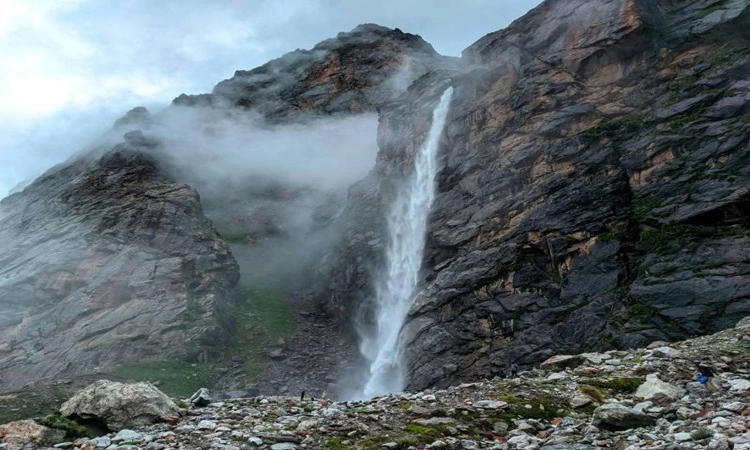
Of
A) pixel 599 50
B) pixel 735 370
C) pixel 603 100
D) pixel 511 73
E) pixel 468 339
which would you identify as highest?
pixel 511 73

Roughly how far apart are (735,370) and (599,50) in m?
40.1

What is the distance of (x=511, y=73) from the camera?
58250 millimetres

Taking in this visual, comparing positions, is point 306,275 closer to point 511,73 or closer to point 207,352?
point 207,352

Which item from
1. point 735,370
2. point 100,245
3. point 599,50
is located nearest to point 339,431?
point 735,370

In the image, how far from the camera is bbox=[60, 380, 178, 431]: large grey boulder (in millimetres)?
14508

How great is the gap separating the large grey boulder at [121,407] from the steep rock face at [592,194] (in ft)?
90.6

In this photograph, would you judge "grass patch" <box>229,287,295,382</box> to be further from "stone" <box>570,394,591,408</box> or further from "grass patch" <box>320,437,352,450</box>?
"grass patch" <box>320,437,352,450</box>

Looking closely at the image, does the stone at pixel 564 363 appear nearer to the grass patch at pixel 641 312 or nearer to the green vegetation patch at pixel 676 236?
the grass patch at pixel 641 312

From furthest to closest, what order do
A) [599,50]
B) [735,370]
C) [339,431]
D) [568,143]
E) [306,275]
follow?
[306,275]
[599,50]
[568,143]
[735,370]
[339,431]

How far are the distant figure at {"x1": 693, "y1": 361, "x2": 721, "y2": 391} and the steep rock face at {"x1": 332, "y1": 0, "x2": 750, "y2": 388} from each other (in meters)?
16.3

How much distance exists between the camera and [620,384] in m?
17.4

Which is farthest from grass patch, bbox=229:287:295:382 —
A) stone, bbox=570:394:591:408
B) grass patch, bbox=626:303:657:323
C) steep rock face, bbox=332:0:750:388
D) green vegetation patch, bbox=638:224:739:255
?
stone, bbox=570:394:591:408

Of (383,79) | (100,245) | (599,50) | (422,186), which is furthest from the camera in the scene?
(383,79)

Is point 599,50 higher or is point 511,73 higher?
point 511,73
